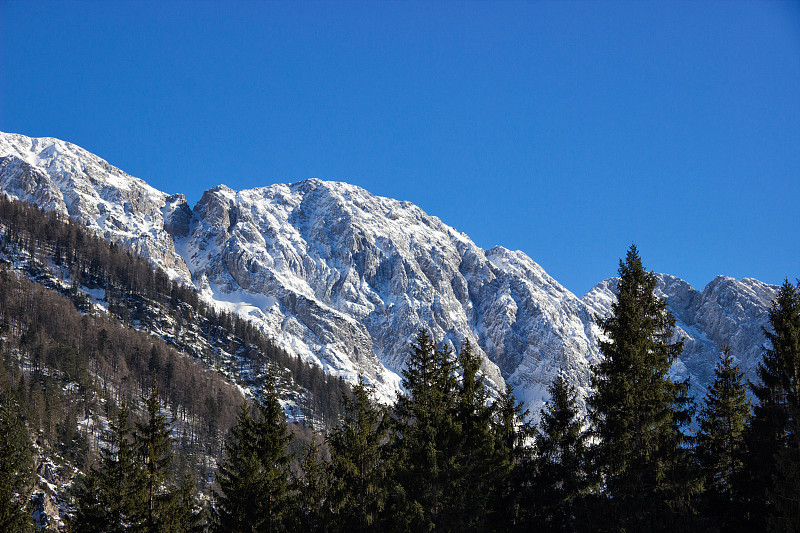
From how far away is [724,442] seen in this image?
37094 mm

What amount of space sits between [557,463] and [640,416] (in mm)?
11878

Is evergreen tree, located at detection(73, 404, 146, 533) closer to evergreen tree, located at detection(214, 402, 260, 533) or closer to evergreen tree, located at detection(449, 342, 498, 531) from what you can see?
evergreen tree, located at detection(214, 402, 260, 533)

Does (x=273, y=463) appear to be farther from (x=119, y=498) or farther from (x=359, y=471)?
(x=119, y=498)

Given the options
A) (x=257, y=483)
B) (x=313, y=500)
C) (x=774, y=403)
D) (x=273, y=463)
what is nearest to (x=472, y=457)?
(x=313, y=500)

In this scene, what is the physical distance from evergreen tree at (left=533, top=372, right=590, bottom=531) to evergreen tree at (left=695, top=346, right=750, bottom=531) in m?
6.50

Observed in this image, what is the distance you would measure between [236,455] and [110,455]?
684cm

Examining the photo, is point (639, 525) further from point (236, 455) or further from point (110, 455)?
point (110, 455)

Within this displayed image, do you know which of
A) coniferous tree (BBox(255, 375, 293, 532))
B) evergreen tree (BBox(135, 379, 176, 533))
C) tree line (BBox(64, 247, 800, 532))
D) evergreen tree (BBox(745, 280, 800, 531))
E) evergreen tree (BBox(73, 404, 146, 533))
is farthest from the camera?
coniferous tree (BBox(255, 375, 293, 532))

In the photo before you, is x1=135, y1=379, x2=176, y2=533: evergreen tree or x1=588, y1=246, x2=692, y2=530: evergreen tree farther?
x1=135, y1=379, x2=176, y2=533: evergreen tree

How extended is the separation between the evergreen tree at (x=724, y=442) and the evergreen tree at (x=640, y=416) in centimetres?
575

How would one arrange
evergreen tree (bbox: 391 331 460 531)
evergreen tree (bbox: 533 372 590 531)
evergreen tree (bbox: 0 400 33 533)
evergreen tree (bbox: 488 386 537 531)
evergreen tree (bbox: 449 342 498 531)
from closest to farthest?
evergreen tree (bbox: 449 342 498 531), evergreen tree (bbox: 391 331 460 531), evergreen tree (bbox: 0 400 33 533), evergreen tree (bbox: 533 372 590 531), evergreen tree (bbox: 488 386 537 531)

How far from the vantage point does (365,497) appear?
3372cm

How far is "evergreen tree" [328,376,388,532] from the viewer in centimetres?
3319

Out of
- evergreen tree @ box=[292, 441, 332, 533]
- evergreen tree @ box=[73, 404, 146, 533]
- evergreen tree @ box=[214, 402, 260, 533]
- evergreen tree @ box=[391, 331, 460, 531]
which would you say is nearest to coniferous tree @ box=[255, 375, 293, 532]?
evergreen tree @ box=[214, 402, 260, 533]
